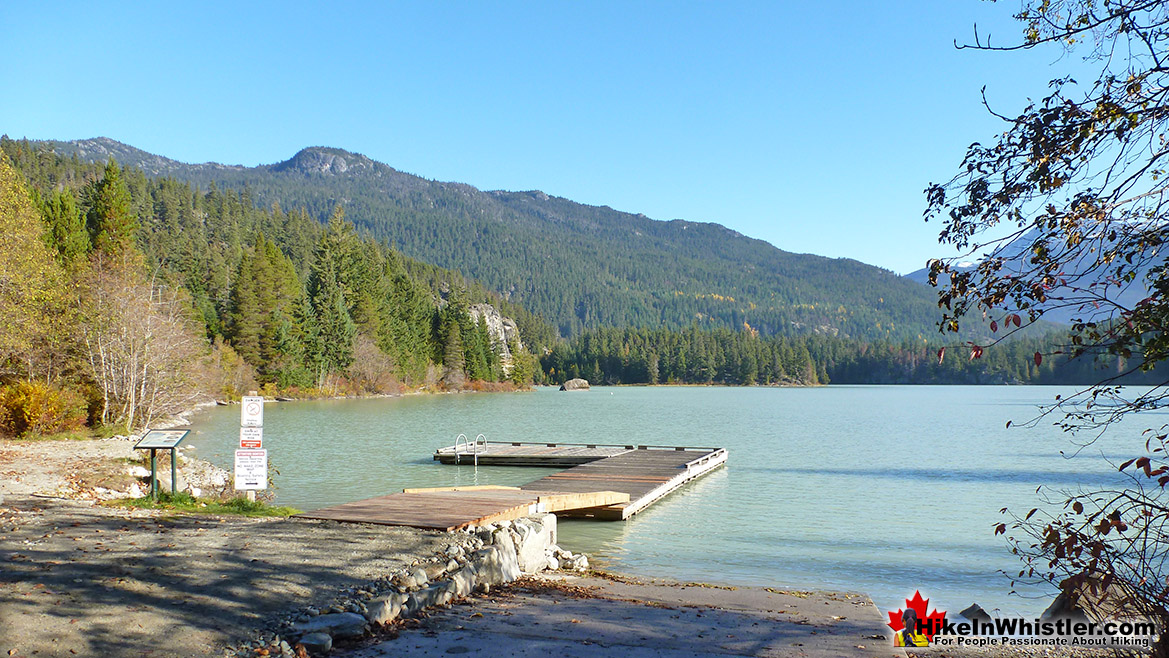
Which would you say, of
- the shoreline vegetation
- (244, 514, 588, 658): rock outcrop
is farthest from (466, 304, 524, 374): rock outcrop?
(244, 514, 588, 658): rock outcrop

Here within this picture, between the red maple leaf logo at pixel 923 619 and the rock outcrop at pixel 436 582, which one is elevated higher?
the rock outcrop at pixel 436 582

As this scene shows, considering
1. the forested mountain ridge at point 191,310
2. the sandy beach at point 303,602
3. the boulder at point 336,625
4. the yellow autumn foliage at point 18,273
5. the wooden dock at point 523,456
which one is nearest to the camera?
the sandy beach at point 303,602

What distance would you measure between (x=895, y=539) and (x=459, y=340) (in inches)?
3073

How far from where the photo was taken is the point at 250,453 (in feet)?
37.9

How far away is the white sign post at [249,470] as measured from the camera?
11.4 m

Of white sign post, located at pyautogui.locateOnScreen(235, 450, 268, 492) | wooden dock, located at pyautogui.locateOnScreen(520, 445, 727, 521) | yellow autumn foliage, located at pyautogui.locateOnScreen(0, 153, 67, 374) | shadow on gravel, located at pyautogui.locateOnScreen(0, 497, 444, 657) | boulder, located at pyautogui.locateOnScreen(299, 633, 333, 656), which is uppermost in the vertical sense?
yellow autumn foliage, located at pyautogui.locateOnScreen(0, 153, 67, 374)

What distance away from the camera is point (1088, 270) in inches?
153

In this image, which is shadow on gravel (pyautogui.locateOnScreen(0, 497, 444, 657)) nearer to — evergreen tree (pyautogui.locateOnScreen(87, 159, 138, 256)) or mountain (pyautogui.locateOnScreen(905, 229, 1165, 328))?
mountain (pyautogui.locateOnScreen(905, 229, 1165, 328))

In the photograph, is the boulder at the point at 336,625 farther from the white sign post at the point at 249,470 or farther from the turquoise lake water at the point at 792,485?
the white sign post at the point at 249,470

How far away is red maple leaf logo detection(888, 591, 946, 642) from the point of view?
312 inches

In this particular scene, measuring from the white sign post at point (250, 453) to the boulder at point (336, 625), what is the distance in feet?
20.5

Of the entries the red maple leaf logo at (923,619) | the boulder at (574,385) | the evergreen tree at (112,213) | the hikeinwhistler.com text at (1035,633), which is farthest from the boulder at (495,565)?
the boulder at (574,385)

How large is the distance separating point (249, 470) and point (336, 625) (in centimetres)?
661

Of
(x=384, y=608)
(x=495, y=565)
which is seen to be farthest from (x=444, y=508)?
(x=384, y=608)
